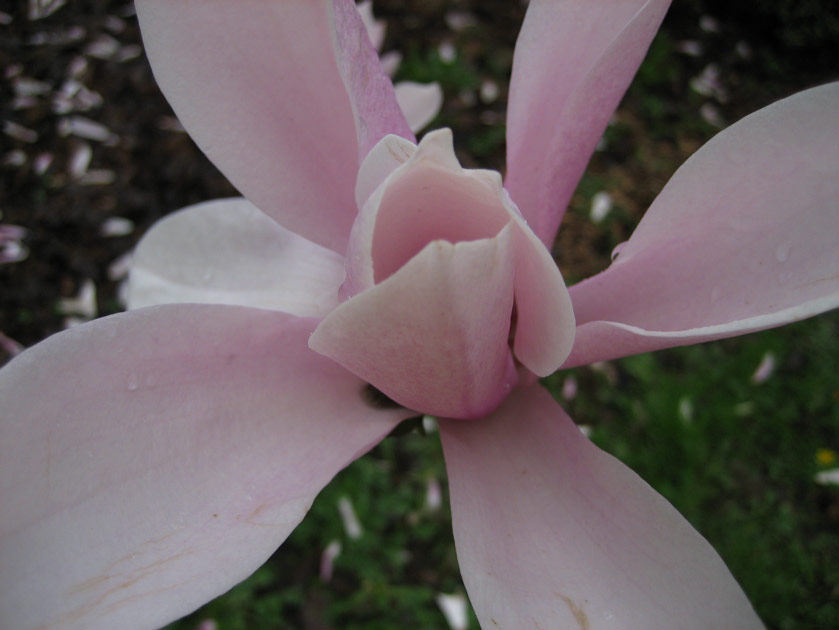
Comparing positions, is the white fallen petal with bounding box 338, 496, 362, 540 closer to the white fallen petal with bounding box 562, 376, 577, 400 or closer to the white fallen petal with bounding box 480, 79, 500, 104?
the white fallen petal with bounding box 562, 376, 577, 400

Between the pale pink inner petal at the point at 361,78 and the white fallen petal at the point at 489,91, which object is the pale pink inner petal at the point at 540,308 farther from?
the white fallen petal at the point at 489,91

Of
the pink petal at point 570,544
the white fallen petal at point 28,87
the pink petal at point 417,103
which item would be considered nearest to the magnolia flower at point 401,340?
the pink petal at point 570,544

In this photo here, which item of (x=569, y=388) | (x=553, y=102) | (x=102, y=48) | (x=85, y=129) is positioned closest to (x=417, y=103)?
(x=553, y=102)

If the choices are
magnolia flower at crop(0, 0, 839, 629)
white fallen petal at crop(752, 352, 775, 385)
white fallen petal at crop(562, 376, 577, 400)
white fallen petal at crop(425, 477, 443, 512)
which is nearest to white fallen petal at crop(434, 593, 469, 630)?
white fallen petal at crop(425, 477, 443, 512)

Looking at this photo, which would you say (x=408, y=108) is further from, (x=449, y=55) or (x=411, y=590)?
Result: (x=449, y=55)

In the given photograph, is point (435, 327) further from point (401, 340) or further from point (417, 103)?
point (417, 103)

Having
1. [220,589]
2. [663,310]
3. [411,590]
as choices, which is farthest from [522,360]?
[411,590]
